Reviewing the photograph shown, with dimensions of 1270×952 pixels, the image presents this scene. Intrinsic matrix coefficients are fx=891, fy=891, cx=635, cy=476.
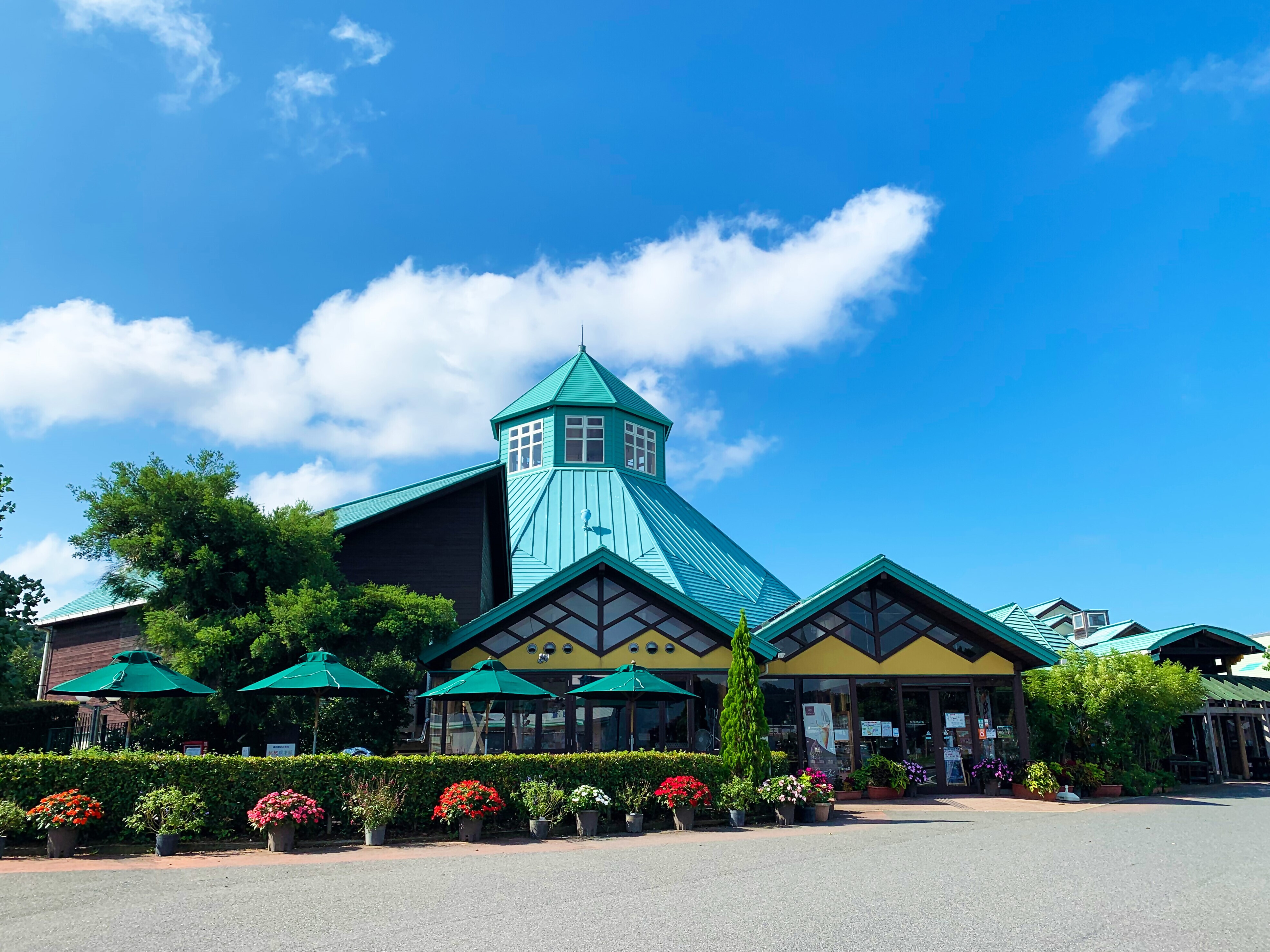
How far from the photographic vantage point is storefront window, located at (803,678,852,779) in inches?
788

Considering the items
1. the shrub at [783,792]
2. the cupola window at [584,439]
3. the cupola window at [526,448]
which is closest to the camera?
the shrub at [783,792]

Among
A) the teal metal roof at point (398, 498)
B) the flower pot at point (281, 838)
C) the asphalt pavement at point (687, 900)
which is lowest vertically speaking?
the asphalt pavement at point (687, 900)

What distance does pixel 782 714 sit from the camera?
20094 mm

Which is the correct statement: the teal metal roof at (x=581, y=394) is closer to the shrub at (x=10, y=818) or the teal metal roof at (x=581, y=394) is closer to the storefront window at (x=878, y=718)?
the storefront window at (x=878, y=718)

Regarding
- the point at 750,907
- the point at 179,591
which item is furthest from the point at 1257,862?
the point at 179,591

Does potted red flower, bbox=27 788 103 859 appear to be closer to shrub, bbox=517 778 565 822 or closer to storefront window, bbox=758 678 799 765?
shrub, bbox=517 778 565 822

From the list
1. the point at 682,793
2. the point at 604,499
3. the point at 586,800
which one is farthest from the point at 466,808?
the point at 604,499

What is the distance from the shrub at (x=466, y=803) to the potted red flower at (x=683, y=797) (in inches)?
111

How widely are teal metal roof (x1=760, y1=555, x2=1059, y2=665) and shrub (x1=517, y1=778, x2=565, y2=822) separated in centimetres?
801

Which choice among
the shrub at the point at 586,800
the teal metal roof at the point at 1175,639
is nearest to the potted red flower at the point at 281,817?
the shrub at the point at 586,800

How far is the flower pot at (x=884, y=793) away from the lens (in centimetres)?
1919

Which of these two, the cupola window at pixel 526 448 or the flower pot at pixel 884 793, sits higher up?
the cupola window at pixel 526 448

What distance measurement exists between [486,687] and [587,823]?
10.1 feet

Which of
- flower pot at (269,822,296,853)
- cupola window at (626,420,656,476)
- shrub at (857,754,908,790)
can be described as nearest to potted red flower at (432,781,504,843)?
flower pot at (269,822,296,853)
